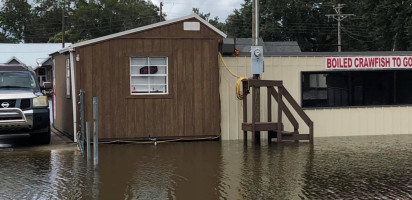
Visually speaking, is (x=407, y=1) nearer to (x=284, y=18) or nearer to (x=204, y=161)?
(x=284, y=18)

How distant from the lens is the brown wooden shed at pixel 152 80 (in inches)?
521

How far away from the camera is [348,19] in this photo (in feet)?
199

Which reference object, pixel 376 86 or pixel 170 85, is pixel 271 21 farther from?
pixel 170 85

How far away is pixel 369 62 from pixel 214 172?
7.92 meters

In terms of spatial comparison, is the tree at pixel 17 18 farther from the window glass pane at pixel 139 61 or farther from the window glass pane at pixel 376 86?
the window glass pane at pixel 376 86

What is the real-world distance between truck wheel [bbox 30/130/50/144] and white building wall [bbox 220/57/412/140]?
470 centimetres

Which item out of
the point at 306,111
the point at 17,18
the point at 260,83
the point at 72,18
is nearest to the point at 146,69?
the point at 260,83

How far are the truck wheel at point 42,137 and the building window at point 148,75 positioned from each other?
2.43m

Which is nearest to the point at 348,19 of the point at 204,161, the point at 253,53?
the point at 253,53

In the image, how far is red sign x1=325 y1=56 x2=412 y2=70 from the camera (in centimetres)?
1477

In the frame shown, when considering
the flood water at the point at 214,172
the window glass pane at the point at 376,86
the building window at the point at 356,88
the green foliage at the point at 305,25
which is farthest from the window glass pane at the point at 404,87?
the green foliage at the point at 305,25

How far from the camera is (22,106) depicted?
11.8 meters

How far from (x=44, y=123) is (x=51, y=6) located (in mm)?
85633

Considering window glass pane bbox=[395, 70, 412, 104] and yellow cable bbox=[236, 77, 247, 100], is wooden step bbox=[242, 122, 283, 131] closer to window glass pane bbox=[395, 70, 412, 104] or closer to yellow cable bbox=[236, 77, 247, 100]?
yellow cable bbox=[236, 77, 247, 100]
